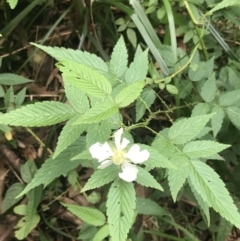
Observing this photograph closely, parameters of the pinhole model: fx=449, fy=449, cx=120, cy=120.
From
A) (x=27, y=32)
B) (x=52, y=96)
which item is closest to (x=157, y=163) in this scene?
(x=52, y=96)

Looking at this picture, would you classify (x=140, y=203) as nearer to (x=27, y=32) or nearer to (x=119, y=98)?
(x=119, y=98)

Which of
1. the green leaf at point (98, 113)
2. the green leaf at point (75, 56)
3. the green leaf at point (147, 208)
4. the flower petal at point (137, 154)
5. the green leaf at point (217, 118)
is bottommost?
the green leaf at point (147, 208)

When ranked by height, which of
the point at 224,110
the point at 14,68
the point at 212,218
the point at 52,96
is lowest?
the point at 212,218

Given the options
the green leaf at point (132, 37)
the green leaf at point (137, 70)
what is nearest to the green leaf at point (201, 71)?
the green leaf at point (132, 37)

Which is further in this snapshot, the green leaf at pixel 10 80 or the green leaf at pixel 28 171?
the green leaf at pixel 28 171

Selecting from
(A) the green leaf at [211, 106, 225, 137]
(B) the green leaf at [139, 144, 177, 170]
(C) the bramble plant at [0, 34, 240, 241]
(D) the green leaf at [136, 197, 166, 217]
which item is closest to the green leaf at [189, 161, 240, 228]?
(C) the bramble plant at [0, 34, 240, 241]

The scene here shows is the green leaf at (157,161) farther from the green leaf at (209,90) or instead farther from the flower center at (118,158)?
the green leaf at (209,90)

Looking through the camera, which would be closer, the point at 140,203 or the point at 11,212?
the point at 140,203
